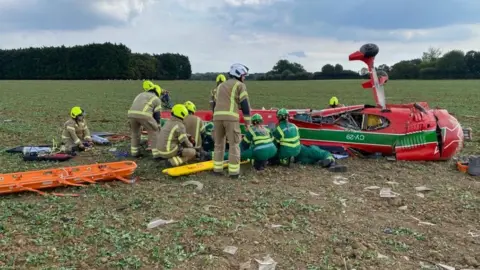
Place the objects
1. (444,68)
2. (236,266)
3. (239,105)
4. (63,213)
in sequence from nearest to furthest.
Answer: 1. (236,266)
2. (63,213)
3. (239,105)
4. (444,68)

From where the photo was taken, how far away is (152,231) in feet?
16.7

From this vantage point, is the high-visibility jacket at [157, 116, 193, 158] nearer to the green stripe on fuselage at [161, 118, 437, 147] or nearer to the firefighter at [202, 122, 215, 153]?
the firefighter at [202, 122, 215, 153]

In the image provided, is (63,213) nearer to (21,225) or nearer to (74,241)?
(21,225)

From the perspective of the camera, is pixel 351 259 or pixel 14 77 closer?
pixel 351 259

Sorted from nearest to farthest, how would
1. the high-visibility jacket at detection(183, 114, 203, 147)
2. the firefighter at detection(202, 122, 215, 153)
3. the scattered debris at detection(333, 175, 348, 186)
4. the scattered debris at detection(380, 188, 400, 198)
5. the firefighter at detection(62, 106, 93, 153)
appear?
the scattered debris at detection(380, 188, 400, 198) < the scattered debris at detection(333, 175, 348, 186) < the high-visibility jacket at detection(183, 114, 203, 147) < the firefighter at detection(202, 122, 215, 153) < the firefighter at detection(62, 106, 93, 153)

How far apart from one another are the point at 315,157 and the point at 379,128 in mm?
1430

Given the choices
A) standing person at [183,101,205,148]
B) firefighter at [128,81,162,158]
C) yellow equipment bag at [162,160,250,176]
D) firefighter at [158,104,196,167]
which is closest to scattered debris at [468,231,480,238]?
yellow equipment bag at [162,160,250,176]

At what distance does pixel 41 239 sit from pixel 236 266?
2105mm

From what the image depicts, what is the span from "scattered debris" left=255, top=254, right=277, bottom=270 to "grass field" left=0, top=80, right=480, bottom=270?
65mm

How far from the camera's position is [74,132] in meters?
9.73

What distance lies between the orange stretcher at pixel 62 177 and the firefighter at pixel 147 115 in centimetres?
157

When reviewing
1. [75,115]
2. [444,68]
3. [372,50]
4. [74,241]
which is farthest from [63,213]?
[444,68]

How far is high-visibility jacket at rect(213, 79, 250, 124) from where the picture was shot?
7385 mm

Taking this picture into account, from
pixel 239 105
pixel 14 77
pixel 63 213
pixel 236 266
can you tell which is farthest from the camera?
pixel 14 77
